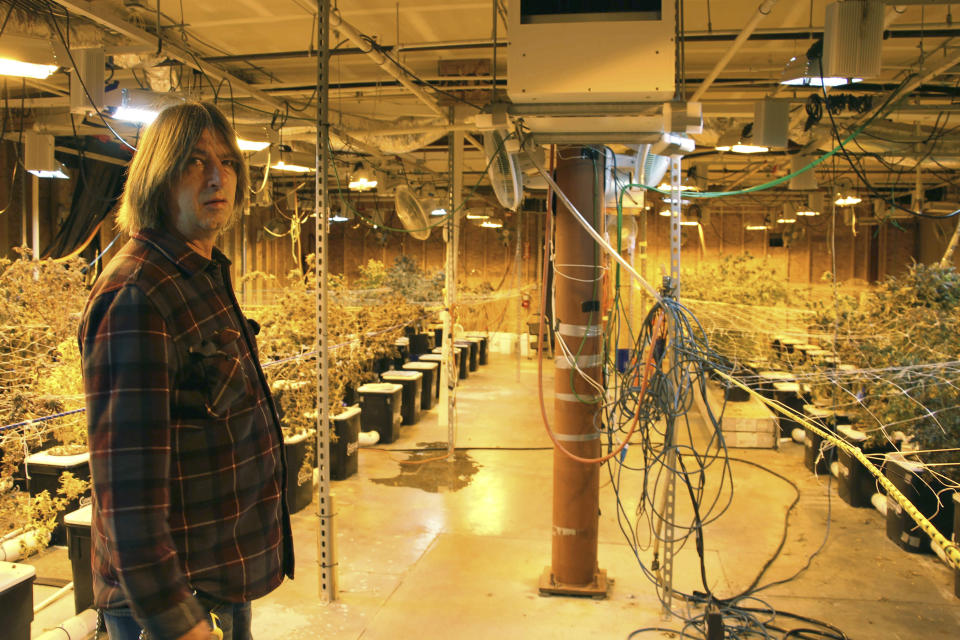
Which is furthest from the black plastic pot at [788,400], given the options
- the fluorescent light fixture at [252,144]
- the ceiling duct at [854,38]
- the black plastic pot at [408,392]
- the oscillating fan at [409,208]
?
the fluorescent light fixture at [252,144]

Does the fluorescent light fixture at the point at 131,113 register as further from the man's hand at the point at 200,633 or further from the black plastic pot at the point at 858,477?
the black plastic pot at the point at 858,477

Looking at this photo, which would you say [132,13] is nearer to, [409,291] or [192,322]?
[192,322]

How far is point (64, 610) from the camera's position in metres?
3.22

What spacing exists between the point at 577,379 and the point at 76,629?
7.79ft

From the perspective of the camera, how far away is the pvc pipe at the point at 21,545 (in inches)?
127

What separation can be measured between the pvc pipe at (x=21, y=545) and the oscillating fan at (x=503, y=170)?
2735 mm

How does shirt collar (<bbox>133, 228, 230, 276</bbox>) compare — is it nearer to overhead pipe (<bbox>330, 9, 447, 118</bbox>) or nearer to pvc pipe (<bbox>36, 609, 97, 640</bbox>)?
pvc pipe (<bbox>36, 609, 97, 640</bbox>)

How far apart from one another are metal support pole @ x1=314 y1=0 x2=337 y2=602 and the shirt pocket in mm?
1761

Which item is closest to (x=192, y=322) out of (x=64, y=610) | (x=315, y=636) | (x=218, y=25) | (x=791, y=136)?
(x=315, y=636)

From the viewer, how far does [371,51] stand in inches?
180

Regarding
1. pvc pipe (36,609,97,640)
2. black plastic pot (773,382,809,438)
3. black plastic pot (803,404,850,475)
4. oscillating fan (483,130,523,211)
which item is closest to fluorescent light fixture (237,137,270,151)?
oscillating fan (483,130,523,211)

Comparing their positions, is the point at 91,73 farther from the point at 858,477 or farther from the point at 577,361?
the point at 858,477

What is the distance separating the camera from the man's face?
1.33m

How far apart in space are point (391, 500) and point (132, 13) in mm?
3656
